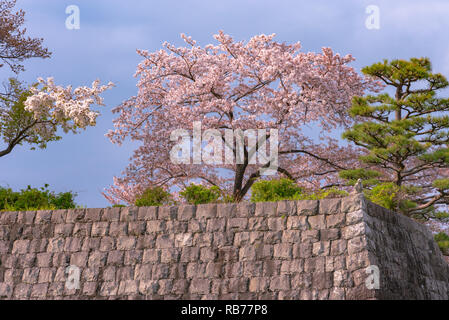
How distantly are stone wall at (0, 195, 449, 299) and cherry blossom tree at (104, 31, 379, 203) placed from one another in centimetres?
936

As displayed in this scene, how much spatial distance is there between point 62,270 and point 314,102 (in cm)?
1280

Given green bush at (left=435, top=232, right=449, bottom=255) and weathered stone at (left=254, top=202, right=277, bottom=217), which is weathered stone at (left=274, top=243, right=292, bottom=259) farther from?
green bush at (left=435, top=232, right=449, bottom=255)

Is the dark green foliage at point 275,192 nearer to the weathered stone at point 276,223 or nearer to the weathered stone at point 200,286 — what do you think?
the weathered stone at point 276,223

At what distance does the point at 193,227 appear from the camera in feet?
→ 45.3

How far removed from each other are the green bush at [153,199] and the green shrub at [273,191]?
7.95ft

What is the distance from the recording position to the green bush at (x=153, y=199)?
15.3m

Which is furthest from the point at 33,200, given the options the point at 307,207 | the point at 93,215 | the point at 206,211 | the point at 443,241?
the point at 443,241

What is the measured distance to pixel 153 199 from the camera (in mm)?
15414

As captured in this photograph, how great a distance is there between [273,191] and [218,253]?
237 cm
